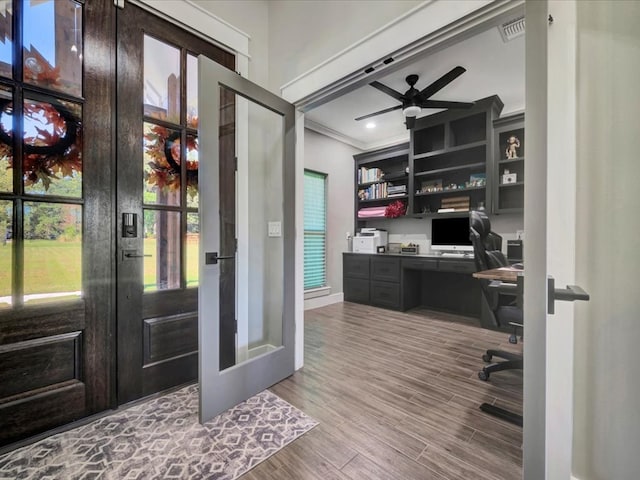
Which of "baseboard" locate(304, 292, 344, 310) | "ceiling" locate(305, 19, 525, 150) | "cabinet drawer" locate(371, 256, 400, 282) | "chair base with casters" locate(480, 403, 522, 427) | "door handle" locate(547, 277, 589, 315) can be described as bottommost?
"chair base with casters" locate(480, 403, 522, 427)

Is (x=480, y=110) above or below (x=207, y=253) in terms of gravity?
above

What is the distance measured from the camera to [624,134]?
3.01 ft

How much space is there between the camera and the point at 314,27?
1.92 meters

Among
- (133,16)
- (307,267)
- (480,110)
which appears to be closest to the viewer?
(133,16)

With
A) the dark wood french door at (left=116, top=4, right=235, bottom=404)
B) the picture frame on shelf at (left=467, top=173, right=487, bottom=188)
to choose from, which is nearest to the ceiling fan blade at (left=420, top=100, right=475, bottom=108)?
the picture frame on shelf at (left=467, top=173, right=487, bottom=188)

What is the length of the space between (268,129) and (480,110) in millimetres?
2832

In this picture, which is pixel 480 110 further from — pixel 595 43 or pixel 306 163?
pixel 595 43

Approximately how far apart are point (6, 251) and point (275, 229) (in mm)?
1423

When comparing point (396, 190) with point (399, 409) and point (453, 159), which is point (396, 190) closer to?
point (453, 159)

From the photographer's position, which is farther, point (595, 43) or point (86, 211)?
point (86, 211)

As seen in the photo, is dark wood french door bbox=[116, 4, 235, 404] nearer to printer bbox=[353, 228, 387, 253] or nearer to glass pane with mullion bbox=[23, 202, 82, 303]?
glass pane with mullion bbox=[23, 202, 82, 303]

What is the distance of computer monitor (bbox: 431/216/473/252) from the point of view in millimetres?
3638

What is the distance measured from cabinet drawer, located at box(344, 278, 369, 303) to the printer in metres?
0.51

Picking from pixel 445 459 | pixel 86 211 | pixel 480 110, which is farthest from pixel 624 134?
pixel 480 110
